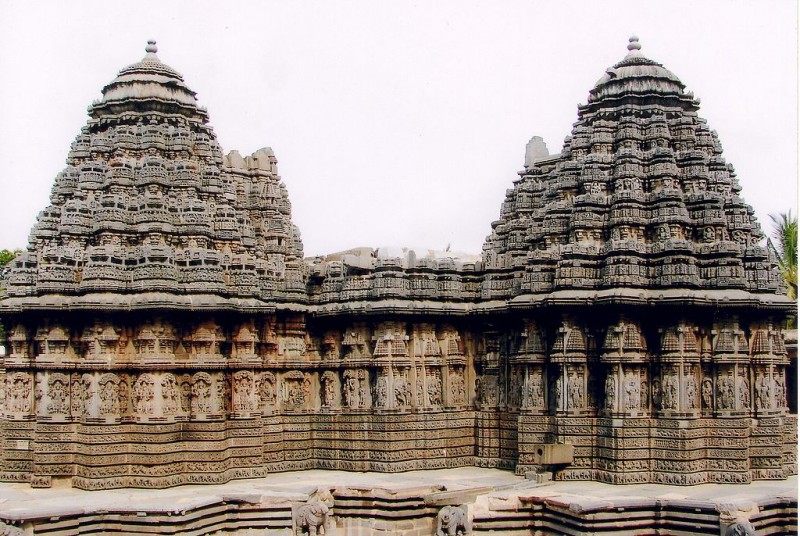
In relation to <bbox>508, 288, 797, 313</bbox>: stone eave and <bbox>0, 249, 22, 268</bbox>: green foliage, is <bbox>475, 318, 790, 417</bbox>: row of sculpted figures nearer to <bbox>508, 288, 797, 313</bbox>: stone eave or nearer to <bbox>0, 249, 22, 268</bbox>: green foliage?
<bbox>508, 288, 797, 313</bbox>: stone eave

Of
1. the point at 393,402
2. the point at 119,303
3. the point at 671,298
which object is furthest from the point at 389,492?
the point at 671,298

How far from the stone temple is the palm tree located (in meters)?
15.1

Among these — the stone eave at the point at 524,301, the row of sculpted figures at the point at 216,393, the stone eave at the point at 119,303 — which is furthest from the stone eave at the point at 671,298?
the stone eave at the point at 119,303

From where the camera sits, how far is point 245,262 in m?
19.8

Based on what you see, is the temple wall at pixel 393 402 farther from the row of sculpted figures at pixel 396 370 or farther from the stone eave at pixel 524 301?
the stone eave at pixel 524 301

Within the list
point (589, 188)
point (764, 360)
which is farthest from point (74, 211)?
point (764, 360)

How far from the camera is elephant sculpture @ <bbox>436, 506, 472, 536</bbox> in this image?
640 inches

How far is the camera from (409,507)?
17.3 m

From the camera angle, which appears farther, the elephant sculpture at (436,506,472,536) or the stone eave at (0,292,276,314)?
the stone eave at (0,292,276,314)

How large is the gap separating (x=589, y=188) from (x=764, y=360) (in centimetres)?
471

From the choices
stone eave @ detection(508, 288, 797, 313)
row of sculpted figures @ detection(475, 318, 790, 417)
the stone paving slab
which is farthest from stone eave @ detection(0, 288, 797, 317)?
the stone paving slab

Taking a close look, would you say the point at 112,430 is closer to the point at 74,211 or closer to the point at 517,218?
the point at 74,211

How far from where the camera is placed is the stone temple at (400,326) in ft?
60.7

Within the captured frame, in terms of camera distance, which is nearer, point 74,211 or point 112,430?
point 112,430
